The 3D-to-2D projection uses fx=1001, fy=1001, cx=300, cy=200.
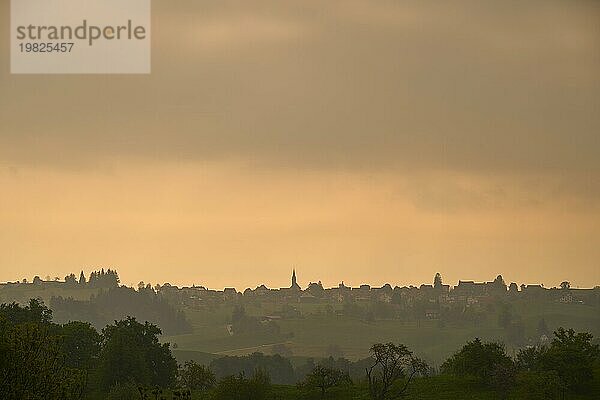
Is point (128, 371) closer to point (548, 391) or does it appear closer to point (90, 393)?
point (90, 393)

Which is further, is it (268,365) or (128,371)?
(268,365)

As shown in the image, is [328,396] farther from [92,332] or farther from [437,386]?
[92,332]

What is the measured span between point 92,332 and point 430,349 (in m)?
A: 139

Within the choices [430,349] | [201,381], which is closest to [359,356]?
[430,349]

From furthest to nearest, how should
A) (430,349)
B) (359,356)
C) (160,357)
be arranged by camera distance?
(430,349)
(359,356)
(160,357)

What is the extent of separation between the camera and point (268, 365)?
120 meters

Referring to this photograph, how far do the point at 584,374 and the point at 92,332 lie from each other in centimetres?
3261

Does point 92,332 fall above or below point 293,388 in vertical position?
above

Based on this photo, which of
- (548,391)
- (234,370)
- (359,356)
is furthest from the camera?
(359,356)

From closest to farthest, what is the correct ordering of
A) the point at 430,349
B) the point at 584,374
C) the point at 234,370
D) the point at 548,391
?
the point at 548,391, the point at 584,374, the point at 234,370, the point at 430,349

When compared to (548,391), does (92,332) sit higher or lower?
higher

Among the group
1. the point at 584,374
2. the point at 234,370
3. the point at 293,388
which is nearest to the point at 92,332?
the point at 293,388

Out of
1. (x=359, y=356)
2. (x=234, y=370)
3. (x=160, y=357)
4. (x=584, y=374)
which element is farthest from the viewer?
(x=359, y=356)

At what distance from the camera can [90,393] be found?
59000mm
